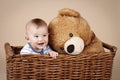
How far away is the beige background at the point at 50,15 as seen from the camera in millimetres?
1630

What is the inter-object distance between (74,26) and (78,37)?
7 centimetres

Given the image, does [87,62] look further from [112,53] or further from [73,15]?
[73,15]

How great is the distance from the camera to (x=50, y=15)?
1.68m

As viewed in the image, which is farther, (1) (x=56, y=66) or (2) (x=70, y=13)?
(2) (x=70, y=13)

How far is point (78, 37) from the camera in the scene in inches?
46.9

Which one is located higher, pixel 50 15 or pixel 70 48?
pixel 50 15

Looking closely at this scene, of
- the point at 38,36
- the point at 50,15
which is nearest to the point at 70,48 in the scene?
the point at 38,36

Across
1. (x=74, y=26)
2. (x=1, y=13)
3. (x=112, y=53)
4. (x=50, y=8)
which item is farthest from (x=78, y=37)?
(x=1, y=13)

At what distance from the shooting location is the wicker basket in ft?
3.65

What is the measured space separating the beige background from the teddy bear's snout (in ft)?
1.73

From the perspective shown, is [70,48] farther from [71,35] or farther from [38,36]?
[38,36]

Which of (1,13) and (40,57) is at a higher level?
(1,13)

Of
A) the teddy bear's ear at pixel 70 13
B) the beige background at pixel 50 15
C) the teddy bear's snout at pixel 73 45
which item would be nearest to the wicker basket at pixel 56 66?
the teddy bear's snout at pixel 73 45

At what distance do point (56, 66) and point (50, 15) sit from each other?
24.2 inches
